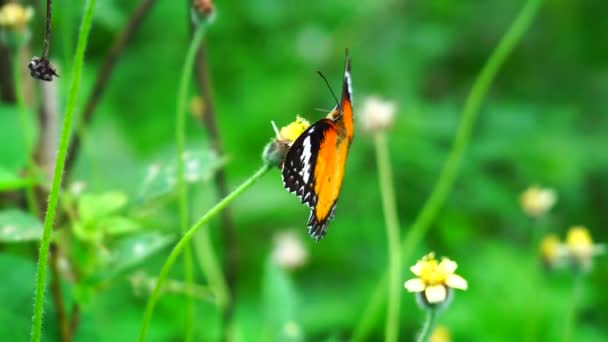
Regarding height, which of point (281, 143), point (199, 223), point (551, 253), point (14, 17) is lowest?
point (199, 223)

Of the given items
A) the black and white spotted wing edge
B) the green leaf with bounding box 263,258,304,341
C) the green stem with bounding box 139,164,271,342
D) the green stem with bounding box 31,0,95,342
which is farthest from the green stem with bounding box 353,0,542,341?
the green stem with bounding box 31,0,95,342

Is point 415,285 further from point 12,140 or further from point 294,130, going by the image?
point 12,140

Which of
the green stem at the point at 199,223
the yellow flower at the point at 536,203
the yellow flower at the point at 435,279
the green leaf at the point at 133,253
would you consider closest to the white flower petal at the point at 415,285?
the yellow flower at the point at 435,279

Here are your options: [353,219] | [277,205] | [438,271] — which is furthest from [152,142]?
[438,271]

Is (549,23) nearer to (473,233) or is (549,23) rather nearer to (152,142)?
(473,233)

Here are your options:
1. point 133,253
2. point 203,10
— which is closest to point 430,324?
point 133,253

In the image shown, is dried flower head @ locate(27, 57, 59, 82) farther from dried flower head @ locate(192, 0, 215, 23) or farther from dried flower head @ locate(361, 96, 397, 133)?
dried flower head @ locate(361, 96, 397, 133)
